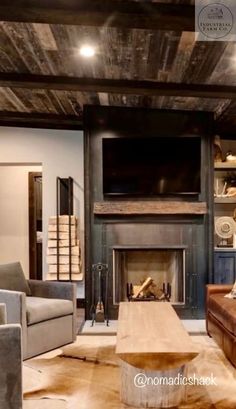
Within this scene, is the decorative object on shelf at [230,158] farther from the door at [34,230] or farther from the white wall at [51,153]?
the door at [34,230]

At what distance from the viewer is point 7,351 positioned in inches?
94.5

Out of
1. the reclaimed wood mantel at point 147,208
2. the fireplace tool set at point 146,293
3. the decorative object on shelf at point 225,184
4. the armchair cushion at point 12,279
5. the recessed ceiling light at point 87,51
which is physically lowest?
the fireplace tool set at point 146,293

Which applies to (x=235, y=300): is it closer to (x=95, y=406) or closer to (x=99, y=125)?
(x=95, y=406)

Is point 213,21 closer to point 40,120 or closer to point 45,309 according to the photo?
point 45,309

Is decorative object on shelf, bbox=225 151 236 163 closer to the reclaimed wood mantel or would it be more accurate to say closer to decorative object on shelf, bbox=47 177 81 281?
the reclaimed wood mantel

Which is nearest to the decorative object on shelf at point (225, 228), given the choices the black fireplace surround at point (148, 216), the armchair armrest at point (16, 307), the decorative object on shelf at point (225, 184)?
the decorative object on shelf at point (225, 184)

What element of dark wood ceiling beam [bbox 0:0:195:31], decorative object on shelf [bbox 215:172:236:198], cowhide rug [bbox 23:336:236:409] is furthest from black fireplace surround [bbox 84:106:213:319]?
dark wood ceiling beam [bbox 0:0:195:31]

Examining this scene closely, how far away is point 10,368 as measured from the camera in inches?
94.3

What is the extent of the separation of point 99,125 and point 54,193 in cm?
147

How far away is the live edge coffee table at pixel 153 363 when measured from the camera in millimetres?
2807

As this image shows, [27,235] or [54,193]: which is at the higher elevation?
[54,193]

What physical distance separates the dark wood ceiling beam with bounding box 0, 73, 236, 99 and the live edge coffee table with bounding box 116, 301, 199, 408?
2501mm

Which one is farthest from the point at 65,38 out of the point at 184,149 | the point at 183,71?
the point at 184,149

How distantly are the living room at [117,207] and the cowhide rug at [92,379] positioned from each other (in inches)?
0.7
